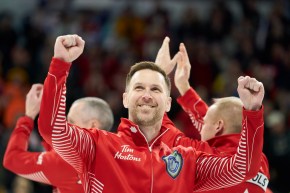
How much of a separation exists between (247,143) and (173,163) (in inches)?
23.0

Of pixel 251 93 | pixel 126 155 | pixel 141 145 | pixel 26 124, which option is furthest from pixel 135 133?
pixel 26 124

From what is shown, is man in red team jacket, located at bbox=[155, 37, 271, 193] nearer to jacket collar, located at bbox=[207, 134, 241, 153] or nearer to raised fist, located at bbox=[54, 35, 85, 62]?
jacket collar, located at bbox=[207, 134, 241, 153]

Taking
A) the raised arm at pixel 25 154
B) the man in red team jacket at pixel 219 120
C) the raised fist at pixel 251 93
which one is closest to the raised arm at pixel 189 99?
the man in red team jacket at pixel 219 120

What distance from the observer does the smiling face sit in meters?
4.41

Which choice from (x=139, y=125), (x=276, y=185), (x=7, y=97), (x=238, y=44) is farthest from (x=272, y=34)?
(x=139, y=125)

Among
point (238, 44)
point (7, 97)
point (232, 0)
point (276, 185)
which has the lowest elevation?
point (276, 185)

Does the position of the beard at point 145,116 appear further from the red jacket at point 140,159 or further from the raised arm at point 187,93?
the raised arm at point 187,93

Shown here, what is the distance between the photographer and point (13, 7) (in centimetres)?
1312

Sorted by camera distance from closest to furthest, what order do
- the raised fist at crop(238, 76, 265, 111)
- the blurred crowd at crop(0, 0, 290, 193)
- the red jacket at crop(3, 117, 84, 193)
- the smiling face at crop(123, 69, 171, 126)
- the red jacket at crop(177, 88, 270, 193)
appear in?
the raised fist at crop(238, 76, 265, 111), the smiling face at crop(123, 69, 171, 126), the red jacket at crop(177, 88, 270, 193), the red jacket at crop(3, 117, 84, 193), the blurred crowd at crop(0, 0, 290, 193)

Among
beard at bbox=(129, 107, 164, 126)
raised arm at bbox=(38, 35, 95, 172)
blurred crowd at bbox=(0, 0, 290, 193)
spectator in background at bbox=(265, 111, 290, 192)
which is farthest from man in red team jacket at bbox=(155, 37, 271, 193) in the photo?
blurred crowd at bbox=(0, 0, 290, 193)

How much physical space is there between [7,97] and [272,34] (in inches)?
193

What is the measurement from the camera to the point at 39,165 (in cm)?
545

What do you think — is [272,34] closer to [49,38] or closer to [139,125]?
[49,38]

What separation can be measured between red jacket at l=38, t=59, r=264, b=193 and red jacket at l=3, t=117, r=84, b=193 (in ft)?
2.96
